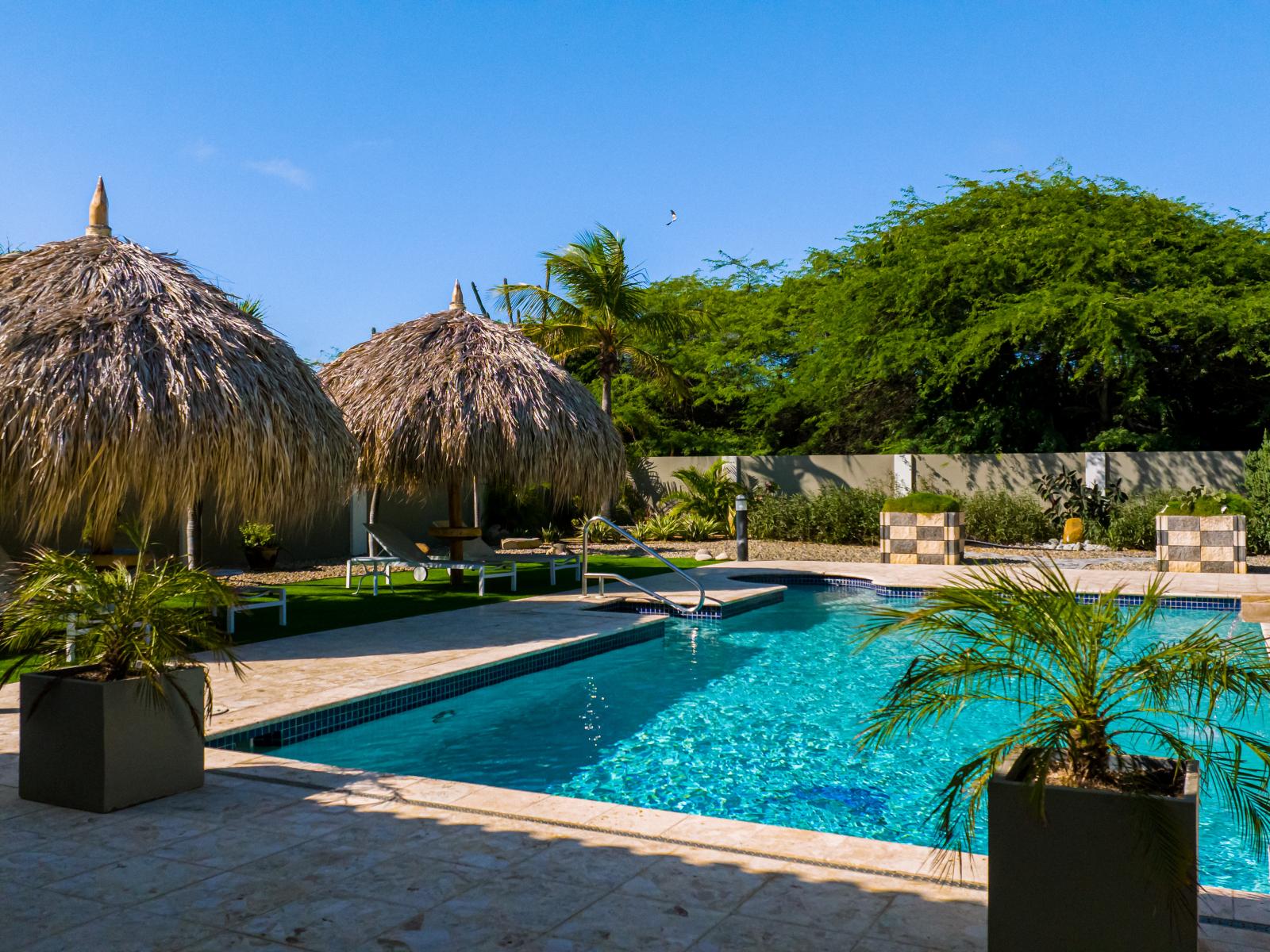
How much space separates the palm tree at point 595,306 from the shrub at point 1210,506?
9120mm

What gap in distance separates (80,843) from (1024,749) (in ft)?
10.2

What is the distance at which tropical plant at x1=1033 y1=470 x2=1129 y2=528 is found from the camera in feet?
59.6

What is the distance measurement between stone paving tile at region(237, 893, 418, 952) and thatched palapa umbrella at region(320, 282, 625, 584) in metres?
8.47

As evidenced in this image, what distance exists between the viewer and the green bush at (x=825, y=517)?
743 inches

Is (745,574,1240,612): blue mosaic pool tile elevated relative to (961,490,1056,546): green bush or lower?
lower

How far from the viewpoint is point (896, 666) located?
28.1 feet

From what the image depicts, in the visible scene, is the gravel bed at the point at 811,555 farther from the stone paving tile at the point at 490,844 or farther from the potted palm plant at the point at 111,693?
the stone paving tile at the point at 490,844

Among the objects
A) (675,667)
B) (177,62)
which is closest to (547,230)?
(177,62)

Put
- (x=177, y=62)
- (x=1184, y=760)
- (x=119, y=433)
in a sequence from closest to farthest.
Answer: (x=1184, y=760) → (x=119, y=433) → (x=177, y=62)

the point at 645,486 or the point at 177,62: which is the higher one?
the point at 177,62

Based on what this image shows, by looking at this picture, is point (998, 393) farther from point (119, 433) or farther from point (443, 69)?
point (119, 433)

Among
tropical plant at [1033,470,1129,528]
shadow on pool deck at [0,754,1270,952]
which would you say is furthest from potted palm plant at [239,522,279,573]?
tropical plant at [1033,470,1129,528]

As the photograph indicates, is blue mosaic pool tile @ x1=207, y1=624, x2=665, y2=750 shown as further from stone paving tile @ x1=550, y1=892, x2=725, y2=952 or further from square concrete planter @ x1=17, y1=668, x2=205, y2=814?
stone paving tile @ x1=550, y1=892, x2=725, y2=952

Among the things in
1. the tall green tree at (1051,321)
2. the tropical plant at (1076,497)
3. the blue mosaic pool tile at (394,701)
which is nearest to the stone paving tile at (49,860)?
the blue mosaic pool tile at (394,701)
